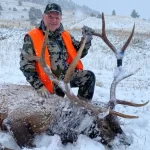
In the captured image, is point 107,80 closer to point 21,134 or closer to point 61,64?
point 61,64

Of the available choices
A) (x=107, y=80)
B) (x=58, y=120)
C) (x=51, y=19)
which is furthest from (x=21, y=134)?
(x=107, y=80)

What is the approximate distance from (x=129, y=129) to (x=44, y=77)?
159cm

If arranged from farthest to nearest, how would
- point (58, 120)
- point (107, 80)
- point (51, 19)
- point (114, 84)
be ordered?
point (107, 80) < point (51, 19) < point (114, 84) < point (58, 120)

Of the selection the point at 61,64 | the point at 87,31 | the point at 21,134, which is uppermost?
the point at 87,31

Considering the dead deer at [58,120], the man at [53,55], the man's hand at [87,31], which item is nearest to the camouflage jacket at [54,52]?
the man at [53,55]

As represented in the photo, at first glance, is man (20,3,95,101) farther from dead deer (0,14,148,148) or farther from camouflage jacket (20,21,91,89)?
dead deer (0,14,148,148)

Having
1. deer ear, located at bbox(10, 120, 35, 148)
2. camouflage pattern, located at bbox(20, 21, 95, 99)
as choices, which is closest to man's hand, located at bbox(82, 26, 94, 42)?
camouflage pattern, located at bbox(20, 21, 95, 99)

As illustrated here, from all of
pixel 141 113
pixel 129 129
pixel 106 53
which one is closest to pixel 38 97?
pixel 129 129

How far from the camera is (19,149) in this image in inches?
191

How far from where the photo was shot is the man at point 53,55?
5.62 metres

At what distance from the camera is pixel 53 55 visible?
5.98 m

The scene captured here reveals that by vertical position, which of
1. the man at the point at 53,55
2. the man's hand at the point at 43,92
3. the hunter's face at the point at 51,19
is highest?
the hunter's face at the point at 51,19

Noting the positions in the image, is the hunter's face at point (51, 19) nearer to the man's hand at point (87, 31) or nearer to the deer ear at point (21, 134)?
the man's hand at point (87, 31)

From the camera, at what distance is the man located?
18.4 feet
